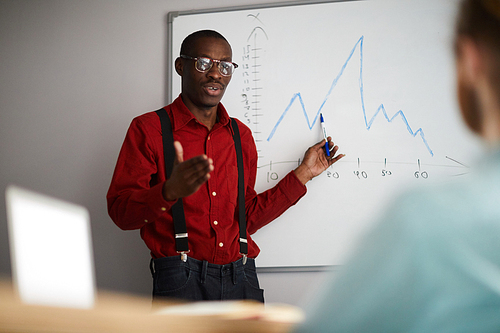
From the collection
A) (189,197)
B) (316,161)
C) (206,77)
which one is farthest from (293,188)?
(206,77)

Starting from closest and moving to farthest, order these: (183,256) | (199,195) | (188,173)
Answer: (188,173)
(183,256)
(199,195)

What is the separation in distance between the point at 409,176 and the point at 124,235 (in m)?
1.24

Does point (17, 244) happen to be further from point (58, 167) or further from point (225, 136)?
point (225, 136)

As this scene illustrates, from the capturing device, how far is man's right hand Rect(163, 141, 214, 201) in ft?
3.16

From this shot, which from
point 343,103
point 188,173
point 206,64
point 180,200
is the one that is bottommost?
point 180,200

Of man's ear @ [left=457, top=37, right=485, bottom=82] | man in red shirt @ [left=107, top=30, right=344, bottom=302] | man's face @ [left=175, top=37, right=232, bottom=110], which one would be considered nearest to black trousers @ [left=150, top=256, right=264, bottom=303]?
man in red shirt @ [left=107, top=30, right=344, bottom=302]

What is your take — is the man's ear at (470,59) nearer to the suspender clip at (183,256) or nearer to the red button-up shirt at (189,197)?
the red button-up shirt at (189,197)

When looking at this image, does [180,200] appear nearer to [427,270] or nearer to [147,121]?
[147,121]

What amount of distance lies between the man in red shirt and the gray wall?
46cm

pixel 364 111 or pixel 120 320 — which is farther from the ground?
pixel 364 111

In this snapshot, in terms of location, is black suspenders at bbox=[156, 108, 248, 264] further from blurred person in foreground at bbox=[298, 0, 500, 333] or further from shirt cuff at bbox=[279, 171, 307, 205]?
blurred person in foreground at bbox=[298, 0, 500, 333]

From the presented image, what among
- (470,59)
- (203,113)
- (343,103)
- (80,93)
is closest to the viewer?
(470,59)

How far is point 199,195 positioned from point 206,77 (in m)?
0.42

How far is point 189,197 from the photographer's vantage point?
1.36 metres
